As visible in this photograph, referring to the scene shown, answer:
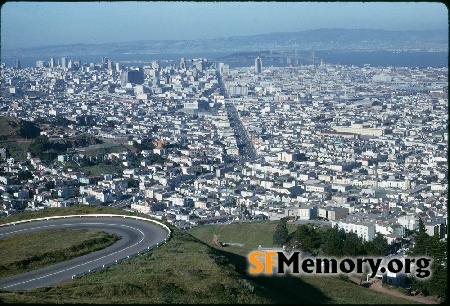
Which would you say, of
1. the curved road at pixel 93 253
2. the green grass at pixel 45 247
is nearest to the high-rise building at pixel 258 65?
the curved road at pixel 93 253

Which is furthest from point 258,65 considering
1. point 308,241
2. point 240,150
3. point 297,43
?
point 308,241

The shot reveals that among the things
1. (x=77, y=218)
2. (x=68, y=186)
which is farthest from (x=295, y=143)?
(x=77, y=218)

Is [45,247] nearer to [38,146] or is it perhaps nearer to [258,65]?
[38,146]

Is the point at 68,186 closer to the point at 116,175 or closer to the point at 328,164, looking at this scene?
the point at 116,175

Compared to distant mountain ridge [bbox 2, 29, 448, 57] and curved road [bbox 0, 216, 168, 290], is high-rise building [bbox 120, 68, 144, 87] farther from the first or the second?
curved road [bbox 0, 216, 168, 290]

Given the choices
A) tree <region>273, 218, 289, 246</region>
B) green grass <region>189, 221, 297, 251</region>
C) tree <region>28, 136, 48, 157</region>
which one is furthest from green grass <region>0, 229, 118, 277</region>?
tree <region>28, 136, 48, 157</region>

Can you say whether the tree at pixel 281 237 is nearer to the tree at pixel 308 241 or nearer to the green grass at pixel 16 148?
the tree at pixel 308 241
